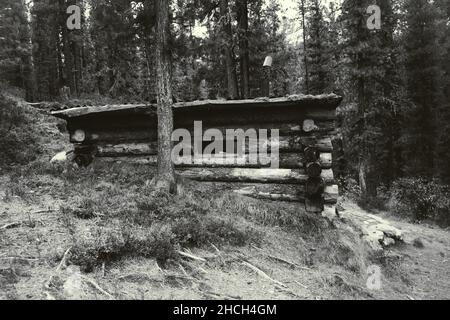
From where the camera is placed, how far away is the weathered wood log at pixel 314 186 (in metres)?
8.15

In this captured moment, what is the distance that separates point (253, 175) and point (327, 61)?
2022cm

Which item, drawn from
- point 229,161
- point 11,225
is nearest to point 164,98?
point 229,161

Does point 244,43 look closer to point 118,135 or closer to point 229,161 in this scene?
point 118,135

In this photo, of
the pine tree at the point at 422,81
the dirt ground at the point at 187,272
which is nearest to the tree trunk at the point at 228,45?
the dirt ground at the point at 187,272

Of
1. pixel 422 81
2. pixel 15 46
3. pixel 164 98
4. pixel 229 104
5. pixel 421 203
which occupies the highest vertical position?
pixel 15 46

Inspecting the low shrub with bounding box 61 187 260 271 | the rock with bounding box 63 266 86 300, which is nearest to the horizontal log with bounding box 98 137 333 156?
the low shrub with bounding box 61 187 260 271

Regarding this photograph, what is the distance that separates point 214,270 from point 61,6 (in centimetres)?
2560

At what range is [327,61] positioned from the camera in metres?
26.3

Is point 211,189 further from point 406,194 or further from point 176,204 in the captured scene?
point 406,194

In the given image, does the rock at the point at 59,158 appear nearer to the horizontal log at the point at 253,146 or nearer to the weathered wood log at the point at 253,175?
the horizontal log at the point at 253,146

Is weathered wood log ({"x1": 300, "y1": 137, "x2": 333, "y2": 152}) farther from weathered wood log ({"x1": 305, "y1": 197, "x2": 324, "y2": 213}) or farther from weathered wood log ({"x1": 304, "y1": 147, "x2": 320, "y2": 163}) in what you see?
weathered wood log ({"x1": 305, "y1": 197, "x2": 324, "y2": 213})

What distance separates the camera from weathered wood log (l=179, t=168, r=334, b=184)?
8.54 m

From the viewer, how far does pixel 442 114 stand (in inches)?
954

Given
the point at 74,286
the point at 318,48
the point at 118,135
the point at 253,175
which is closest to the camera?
the point at 74,286
